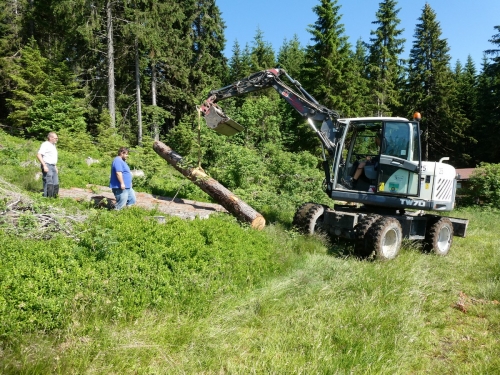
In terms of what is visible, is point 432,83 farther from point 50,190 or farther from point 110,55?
point 50,190

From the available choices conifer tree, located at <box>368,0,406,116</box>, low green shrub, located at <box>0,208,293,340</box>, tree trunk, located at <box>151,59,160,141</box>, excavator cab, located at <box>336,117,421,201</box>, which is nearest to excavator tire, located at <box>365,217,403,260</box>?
excavator cab, located at <box>336,117,421,201</box>

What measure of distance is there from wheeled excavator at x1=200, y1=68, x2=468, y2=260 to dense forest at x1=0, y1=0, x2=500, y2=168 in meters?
9.83

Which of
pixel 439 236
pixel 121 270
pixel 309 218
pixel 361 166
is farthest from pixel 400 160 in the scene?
pixel 121 270

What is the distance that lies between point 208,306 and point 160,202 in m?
5.82

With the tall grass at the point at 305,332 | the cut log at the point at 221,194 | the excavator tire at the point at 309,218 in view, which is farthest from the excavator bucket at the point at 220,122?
the tall grass at the point at 305,332

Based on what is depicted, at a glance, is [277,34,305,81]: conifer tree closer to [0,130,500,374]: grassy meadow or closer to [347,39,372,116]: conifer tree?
[347,39,372,116]: conifer tree

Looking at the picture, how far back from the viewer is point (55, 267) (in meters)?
3.65

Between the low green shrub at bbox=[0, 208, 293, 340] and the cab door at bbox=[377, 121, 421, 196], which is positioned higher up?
the cab door at bbox=[377, 121, 421, 196]

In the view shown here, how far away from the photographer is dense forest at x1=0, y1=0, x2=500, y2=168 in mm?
21047

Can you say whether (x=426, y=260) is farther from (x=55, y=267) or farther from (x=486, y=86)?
(x=486, y=86)

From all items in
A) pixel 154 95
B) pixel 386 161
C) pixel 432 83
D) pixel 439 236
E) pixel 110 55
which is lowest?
pixel 439 236

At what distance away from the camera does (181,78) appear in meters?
25.9

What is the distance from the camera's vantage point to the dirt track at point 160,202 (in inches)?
353

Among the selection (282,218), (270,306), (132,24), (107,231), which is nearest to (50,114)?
(132,24)
